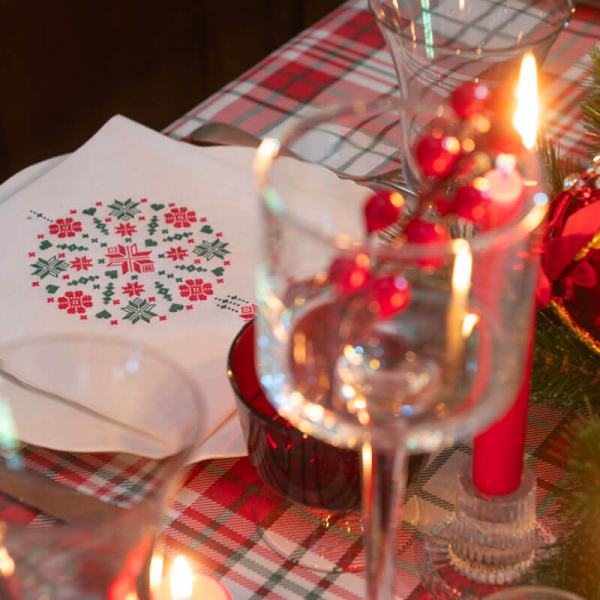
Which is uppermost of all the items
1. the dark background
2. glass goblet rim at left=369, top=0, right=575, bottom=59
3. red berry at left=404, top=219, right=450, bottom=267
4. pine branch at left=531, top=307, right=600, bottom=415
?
red berry at left=404, top=219, right=450, bottom=267

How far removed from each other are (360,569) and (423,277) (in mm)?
252

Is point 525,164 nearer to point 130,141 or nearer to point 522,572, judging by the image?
point 522,572

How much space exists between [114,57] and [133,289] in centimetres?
119

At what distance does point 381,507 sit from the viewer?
1.11 feet

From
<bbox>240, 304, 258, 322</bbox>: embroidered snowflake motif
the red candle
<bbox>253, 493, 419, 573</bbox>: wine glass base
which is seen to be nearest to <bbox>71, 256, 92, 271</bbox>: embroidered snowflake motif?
<bbox>240, 304, 258, 322</bbox>: embroidered snowflake motif

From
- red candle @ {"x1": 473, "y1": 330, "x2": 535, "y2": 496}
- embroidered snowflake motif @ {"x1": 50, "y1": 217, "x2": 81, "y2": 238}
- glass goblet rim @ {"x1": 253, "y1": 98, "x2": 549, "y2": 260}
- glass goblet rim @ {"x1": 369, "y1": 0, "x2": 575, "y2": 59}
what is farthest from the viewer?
embroidered snowflake motif @ {"x1": 50, "y1": 217, "x2": 81, "y2": 238}

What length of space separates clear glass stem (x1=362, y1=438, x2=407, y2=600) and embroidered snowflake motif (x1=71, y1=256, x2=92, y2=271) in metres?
0.36

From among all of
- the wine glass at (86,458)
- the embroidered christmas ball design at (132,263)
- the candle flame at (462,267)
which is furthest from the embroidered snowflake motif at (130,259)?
the candle flame at (462,267)

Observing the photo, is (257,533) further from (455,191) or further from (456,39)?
(456,39)

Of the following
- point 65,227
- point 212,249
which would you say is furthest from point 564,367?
point 65,227

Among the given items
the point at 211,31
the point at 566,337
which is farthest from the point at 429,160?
the point at 211,31

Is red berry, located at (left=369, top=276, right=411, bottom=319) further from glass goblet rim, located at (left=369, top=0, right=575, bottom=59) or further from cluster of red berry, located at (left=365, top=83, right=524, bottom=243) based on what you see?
glass goblet rim, located at (left=369, top=0, right=575, bottom=59)

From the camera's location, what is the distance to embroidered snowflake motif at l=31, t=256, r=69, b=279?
641 millimetres

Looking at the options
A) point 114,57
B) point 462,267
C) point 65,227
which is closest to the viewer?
point 462,267
